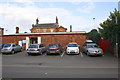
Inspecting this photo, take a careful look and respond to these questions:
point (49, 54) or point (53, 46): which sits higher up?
point (53, 46)

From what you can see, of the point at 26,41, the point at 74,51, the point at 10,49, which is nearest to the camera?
the point at 74,51

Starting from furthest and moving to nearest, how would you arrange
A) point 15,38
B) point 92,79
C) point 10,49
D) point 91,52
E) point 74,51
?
point 15,38
point 10,49
point 74,51
point 91,52
point 92,79

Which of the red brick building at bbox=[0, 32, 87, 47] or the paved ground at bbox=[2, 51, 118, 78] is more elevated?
the red brick building at bbox=[0, 32, 87, 47]

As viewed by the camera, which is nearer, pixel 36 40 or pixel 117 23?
pixel 117 23

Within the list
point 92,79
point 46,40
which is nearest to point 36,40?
point 46,40

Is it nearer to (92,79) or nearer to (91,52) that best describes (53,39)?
(91,52)

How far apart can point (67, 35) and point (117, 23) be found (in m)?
11.7

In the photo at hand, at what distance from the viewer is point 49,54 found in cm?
1766

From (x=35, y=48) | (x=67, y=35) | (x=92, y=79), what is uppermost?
(x=67, y=35)

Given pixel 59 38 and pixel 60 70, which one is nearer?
pixel 60 70

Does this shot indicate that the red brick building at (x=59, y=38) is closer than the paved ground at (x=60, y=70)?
No

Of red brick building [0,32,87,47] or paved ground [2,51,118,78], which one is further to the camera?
red brick building [0,32,87,47]

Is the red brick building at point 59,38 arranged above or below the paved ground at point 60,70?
above

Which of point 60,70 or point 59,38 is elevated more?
point 59,38
